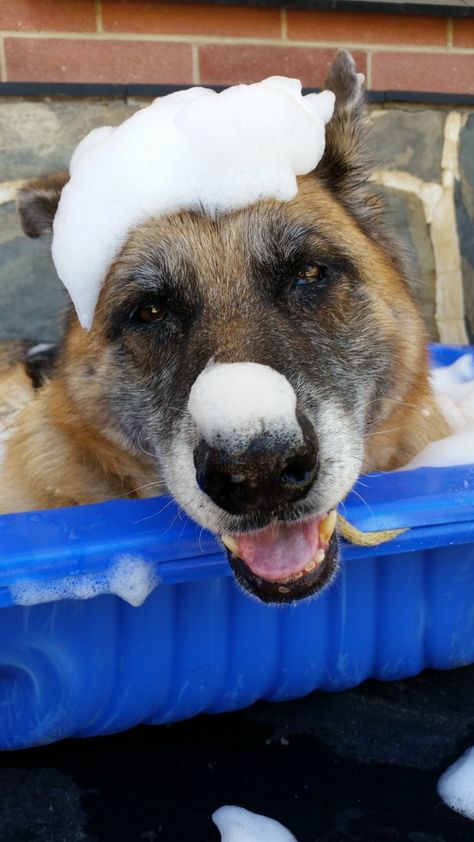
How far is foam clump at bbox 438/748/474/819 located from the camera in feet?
6.16

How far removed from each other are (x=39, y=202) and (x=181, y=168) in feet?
2.26

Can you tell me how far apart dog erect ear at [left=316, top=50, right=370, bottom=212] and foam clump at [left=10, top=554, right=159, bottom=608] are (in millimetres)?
1380

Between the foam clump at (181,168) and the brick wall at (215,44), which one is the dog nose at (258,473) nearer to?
the foam clump at (181,168)

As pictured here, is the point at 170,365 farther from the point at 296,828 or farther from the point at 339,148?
the point at 296,828

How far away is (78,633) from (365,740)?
2.86 ft

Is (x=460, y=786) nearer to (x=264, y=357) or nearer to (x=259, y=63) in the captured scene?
(x=264, y=357)

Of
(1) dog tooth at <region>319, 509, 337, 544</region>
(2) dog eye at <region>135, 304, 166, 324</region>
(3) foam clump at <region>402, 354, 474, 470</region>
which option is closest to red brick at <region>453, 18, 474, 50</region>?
→ (3) foam clump at <region>402, 354, 474, 470</region>

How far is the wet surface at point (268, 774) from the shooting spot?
1842 millimetres

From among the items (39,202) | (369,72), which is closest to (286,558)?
(39,202)

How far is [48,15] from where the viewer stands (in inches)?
159

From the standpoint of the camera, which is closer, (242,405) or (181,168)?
(242,405)

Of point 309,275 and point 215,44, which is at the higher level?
point 215,44

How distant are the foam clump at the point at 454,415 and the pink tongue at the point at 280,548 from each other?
43 centimetres

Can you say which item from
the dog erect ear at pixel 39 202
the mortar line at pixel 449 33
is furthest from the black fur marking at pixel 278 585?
the mortar line at pixel 449 33
